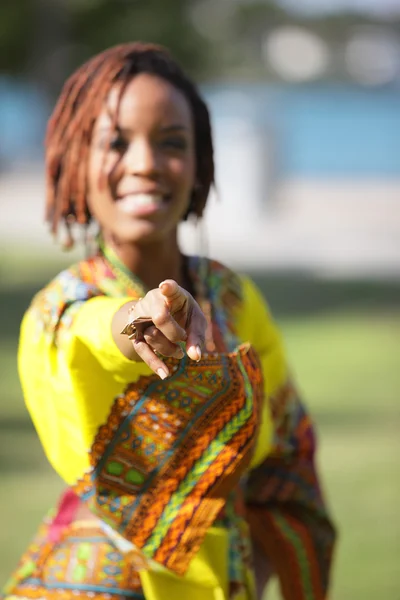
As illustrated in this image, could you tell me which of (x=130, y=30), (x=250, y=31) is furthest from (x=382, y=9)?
(x=130, y=30)

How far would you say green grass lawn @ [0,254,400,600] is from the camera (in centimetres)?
490

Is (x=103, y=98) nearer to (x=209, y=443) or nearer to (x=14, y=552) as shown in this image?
(x=209, y=443)

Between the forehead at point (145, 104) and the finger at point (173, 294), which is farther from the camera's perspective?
the forehead at point (145, 104)

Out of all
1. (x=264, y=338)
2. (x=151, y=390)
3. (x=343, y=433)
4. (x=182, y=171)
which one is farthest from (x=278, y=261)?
(x=151, y=390)

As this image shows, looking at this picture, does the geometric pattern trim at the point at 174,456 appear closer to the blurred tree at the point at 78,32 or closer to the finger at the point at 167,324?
the finger at the point at 167,324

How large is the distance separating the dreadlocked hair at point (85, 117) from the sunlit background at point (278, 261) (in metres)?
0.27

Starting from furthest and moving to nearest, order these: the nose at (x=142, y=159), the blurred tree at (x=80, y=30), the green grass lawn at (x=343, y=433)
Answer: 1. the blurred tree at (x=80, y=30)
2. the green grass lawn at (x=343, y=433)
3. the nose at (x=142, y=159)

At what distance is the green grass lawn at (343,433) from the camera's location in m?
4.90

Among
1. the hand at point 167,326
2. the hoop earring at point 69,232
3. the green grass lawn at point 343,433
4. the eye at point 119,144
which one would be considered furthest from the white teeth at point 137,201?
the green grass lawn at point 343,433

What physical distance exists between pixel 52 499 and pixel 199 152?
297cm

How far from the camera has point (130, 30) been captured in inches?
696

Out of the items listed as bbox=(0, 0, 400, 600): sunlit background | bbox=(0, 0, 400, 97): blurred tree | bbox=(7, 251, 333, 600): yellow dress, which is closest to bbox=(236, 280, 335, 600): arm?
bbox=(7, 251, 333, 600): yellow dress

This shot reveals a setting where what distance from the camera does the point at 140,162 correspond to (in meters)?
2.66

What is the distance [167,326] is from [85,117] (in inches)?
35.3
